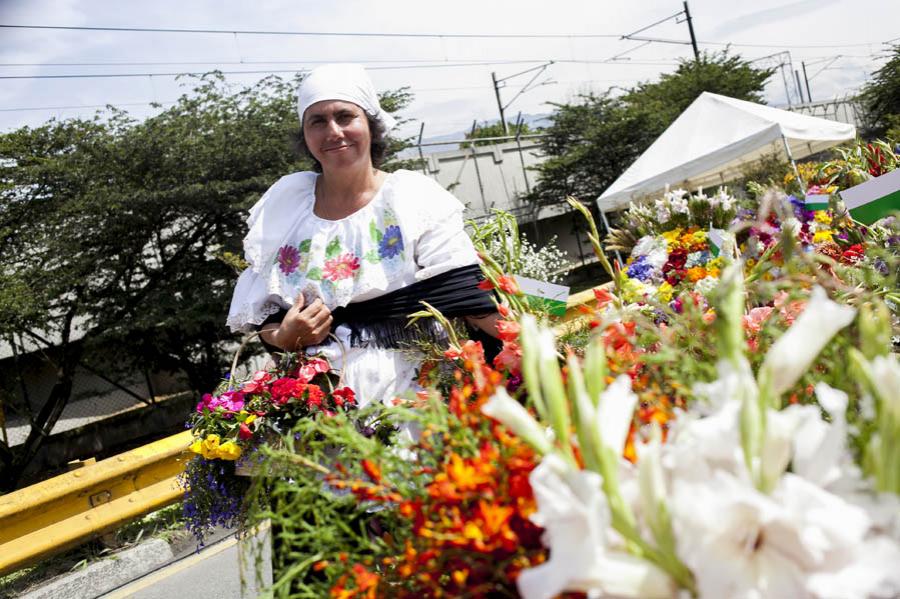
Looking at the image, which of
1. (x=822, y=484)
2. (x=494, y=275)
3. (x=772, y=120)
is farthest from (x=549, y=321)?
(x=772, y=120)

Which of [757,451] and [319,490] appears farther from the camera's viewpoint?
[319,490]

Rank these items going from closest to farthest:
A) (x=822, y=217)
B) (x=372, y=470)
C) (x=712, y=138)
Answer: (x=372, y=470), (x=822, y=217), (x=712, y=138)

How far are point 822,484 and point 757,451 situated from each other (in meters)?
0.06

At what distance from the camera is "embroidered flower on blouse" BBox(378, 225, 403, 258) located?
2.42 metres

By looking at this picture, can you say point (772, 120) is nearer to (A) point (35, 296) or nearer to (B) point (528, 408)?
(A) point (35, 296)

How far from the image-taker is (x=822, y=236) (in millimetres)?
3023

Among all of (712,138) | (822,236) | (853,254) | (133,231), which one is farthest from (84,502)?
(712,138)

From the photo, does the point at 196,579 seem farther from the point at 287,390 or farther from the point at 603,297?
the point at 603,297

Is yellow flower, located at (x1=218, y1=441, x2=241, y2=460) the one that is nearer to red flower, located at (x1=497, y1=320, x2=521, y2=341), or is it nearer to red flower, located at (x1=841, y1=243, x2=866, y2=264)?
red flower, located at (x1=497, y1=320, x2=521, y2=341)

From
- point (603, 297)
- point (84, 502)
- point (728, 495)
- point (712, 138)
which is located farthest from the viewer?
point (712, 138)

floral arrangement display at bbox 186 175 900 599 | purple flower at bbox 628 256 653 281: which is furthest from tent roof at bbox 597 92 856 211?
floral arrangement display at bbox 186 175 900 599

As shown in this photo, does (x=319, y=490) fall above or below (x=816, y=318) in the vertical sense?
below

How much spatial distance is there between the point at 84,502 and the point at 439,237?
4.41m

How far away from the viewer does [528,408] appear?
103cm
